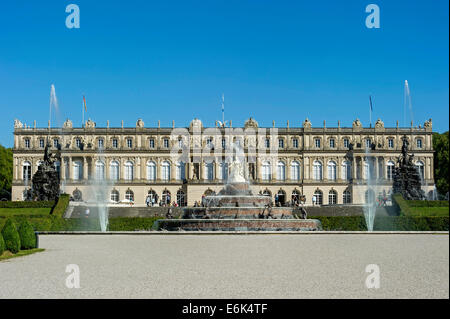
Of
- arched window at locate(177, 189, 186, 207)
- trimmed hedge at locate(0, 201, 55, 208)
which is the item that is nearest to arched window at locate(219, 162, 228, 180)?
arched window at locate(177, 189, 186, 207)

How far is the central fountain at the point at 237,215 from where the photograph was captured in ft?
97.2

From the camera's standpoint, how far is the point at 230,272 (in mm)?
12484

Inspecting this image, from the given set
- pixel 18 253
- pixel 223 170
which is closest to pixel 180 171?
pixel 223 170

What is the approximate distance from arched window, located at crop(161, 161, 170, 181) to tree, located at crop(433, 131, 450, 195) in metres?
30.3

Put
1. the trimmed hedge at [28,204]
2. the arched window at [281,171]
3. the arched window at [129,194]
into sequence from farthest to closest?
the arched window at [281,171]
the arched window at [129,194]
the trimmed hedge at [28,204]

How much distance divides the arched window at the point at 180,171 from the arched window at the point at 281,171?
11.2 metres

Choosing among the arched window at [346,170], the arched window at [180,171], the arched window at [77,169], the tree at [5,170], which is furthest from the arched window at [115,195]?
the arched window at [346,170]

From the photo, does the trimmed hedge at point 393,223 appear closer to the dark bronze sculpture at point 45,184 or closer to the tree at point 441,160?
the dark bronze sculpture at point 45,184

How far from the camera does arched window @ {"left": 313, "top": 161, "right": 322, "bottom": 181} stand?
73750 mm

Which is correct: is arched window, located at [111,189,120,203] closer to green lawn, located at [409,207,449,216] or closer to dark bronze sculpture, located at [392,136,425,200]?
dark bronze sculpture, located at [392,136,425,200]

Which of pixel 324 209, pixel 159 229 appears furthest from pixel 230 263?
pixel 324 209

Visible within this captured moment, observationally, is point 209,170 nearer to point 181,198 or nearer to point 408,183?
point 181,198

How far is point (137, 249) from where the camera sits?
60.1 feet
